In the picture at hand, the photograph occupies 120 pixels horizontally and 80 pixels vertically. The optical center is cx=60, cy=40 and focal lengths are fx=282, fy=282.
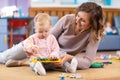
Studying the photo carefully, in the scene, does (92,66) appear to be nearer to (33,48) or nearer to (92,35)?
(92,35)

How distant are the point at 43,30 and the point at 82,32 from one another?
30 cm

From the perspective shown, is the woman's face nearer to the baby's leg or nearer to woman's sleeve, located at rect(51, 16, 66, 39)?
woman's sleeve, located at rect(51, 16, 66, 39)

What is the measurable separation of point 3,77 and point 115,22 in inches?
183

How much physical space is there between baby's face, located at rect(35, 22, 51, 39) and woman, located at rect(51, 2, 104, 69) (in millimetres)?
185

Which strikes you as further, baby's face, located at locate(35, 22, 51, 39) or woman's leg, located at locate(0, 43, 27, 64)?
woman's leg, located at locate(0, 43, 27, 64)

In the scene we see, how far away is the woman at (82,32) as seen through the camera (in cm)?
179

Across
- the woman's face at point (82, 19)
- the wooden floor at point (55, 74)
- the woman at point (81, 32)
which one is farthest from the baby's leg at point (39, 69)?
the woman's face at point (82, 19)

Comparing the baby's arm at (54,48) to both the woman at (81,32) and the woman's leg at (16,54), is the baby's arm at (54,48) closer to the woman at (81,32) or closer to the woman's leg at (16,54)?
the woman at (81,32)

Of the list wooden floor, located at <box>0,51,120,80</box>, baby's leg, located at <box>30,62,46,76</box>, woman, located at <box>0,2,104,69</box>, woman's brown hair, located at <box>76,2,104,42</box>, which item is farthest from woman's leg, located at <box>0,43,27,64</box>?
woman's brown hair, located at <box>76,2,104,42</box>

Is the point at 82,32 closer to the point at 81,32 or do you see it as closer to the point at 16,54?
the point at 81,32

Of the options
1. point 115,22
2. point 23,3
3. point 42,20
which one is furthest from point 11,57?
point 115,22

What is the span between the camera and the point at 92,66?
204cm

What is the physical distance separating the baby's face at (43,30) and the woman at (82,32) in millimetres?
185

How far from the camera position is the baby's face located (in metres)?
1.74
